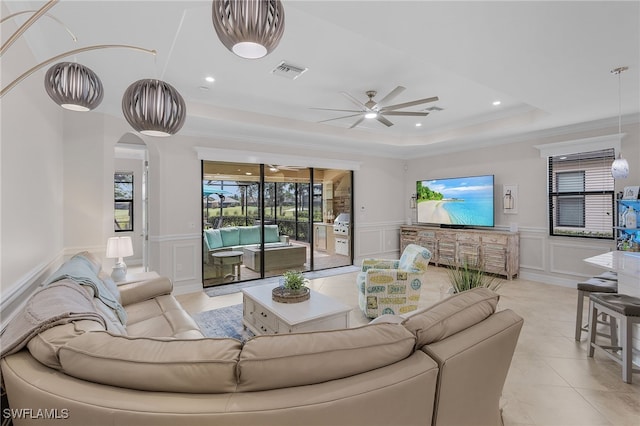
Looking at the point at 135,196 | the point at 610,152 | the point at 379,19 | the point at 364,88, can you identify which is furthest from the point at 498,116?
the point at 135,196

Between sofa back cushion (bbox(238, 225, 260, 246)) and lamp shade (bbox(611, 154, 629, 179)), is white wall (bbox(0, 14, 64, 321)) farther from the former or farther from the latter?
lamp shade (bbox(611, 154, 629, 179))

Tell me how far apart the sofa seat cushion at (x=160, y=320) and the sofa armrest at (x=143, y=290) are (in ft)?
0.17

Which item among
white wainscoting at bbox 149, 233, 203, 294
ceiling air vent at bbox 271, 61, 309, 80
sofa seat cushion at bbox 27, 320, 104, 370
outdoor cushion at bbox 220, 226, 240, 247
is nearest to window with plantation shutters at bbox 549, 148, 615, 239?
ceiling air vent at bbox 271, 61, 309, 80

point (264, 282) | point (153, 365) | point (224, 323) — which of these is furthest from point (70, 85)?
point (264, 282)

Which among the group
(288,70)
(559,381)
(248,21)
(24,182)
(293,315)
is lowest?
(559,381)

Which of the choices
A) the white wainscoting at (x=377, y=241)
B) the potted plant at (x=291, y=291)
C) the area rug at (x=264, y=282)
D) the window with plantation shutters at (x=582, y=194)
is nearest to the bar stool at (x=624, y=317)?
the potted plant at (x=291, y=291)

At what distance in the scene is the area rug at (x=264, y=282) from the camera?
4887mm

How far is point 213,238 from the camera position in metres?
5.35

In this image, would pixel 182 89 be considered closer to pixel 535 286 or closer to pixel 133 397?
pixel 133 397

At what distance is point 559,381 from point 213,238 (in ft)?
16.2

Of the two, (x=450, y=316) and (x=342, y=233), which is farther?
(x=342, y=233)

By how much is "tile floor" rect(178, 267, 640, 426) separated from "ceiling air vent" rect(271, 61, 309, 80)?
8.92ft

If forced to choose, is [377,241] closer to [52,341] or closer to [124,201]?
[124,201]

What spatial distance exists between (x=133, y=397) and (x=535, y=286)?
231 inches
